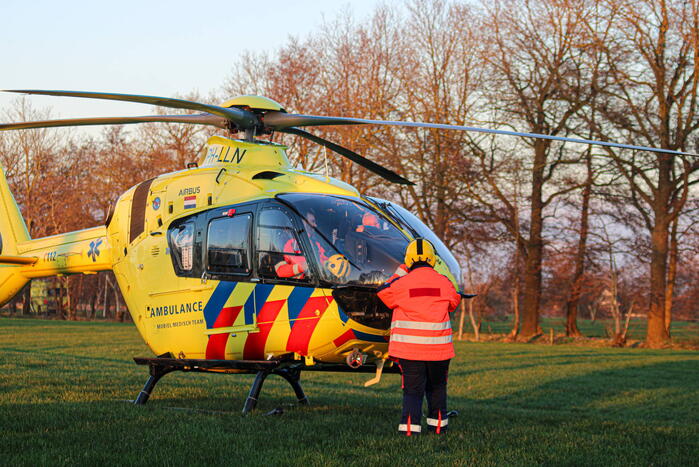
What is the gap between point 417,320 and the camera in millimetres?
7871

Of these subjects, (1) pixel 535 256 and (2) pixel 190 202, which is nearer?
(2) pixel 190 202

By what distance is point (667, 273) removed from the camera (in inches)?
1441

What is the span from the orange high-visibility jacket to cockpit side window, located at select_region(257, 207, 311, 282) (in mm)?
1181

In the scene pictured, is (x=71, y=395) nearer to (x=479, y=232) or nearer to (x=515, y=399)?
(x=515, y=399)

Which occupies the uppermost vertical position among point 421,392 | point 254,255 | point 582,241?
point 582,241

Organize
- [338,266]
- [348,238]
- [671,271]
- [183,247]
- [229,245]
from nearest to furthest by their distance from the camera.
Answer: [338,266]
[348,238]
[229,245]
[183,247]
[671,271]

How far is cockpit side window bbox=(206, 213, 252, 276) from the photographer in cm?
918

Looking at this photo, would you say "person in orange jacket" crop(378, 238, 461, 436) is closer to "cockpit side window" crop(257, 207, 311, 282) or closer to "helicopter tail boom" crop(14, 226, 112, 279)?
"cockpit side window" crop(257, 207, 311, 282)

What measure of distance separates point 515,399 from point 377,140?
21753 mm

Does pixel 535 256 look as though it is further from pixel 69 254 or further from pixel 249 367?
pixel 249 367

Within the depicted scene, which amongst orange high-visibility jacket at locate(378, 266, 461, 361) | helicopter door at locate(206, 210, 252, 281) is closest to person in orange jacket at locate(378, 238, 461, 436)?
orange high-visibility jacket at locate(378, 266, 461, 361)

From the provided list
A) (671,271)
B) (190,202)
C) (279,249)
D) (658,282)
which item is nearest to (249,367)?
(279,249)

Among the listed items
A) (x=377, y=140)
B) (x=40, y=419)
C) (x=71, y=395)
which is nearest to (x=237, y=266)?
(x=40, y=419)

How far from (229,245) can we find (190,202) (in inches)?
46.9
